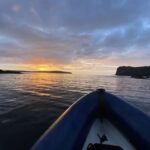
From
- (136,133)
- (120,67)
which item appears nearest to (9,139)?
(136,133)

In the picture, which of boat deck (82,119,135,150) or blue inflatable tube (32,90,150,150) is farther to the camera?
boat deck (82,119,135,150)

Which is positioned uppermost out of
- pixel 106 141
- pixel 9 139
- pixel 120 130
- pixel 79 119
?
pixel 79 119

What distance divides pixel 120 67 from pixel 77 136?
565 feet

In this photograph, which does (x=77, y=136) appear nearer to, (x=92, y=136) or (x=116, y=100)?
(x=92, y=136)

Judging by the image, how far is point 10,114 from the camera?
867 cm

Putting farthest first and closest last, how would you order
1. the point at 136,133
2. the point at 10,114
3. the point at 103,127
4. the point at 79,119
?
1. the point at 10,114
2. the point at 103,127
3. the point at 79,119
4. the point at 136,133

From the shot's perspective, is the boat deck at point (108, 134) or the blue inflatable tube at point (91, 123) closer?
the blue inflatable tube at point (91, 123)

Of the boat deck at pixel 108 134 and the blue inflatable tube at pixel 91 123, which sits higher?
the blue inflatable tube at pixel 91 123

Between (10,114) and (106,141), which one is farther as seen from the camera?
(10,114)

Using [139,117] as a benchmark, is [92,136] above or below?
below

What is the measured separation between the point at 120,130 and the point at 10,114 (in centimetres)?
560

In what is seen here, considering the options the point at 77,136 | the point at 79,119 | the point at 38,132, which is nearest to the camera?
the point at 77,136

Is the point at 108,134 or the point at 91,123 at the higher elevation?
the point at 91,123

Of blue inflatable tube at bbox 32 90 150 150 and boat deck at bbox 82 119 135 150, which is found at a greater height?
blue inflatable tube at bbox 32 90 150 150
